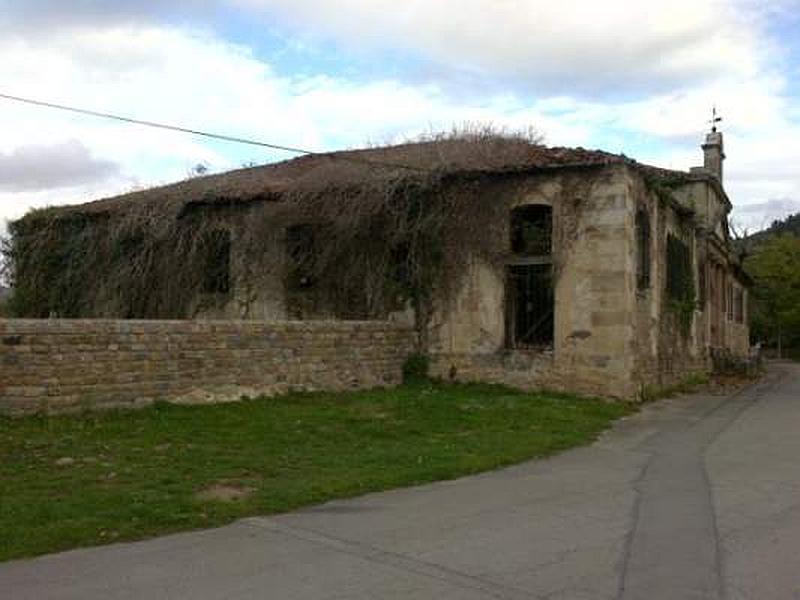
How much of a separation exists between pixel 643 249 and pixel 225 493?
47.9ft

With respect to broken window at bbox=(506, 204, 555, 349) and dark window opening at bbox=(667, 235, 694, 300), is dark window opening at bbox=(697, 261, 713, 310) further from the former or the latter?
broken window at bbox=(506, 204, 555, 349)

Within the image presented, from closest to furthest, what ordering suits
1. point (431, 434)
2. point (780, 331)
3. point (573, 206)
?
point (431, 434)
point (573, 206)
point (780, 331)

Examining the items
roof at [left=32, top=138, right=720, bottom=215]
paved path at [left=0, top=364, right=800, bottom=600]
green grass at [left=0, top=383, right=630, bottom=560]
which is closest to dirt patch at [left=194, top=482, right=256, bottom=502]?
green grass at [left=0, top=383, right=630, bottom=560]

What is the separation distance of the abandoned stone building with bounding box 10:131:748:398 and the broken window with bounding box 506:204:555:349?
0.12 ft

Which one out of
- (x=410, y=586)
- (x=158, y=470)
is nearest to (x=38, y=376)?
(x=158, y=470)

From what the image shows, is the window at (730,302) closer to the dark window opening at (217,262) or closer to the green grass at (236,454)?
the dark window opening at (217,262)

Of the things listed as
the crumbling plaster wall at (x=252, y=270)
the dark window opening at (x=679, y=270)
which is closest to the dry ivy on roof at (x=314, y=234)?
the crumbling plaster wall at (x=252, y=270)

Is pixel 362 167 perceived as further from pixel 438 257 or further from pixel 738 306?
pixel 738 306

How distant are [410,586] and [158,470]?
472 centimetres

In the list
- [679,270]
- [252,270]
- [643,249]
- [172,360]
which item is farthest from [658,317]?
[172,360]

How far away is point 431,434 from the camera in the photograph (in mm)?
13367

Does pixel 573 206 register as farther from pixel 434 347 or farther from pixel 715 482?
pixel 715 482

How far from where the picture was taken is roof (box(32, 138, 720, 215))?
794 inches

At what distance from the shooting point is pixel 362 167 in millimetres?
21828
